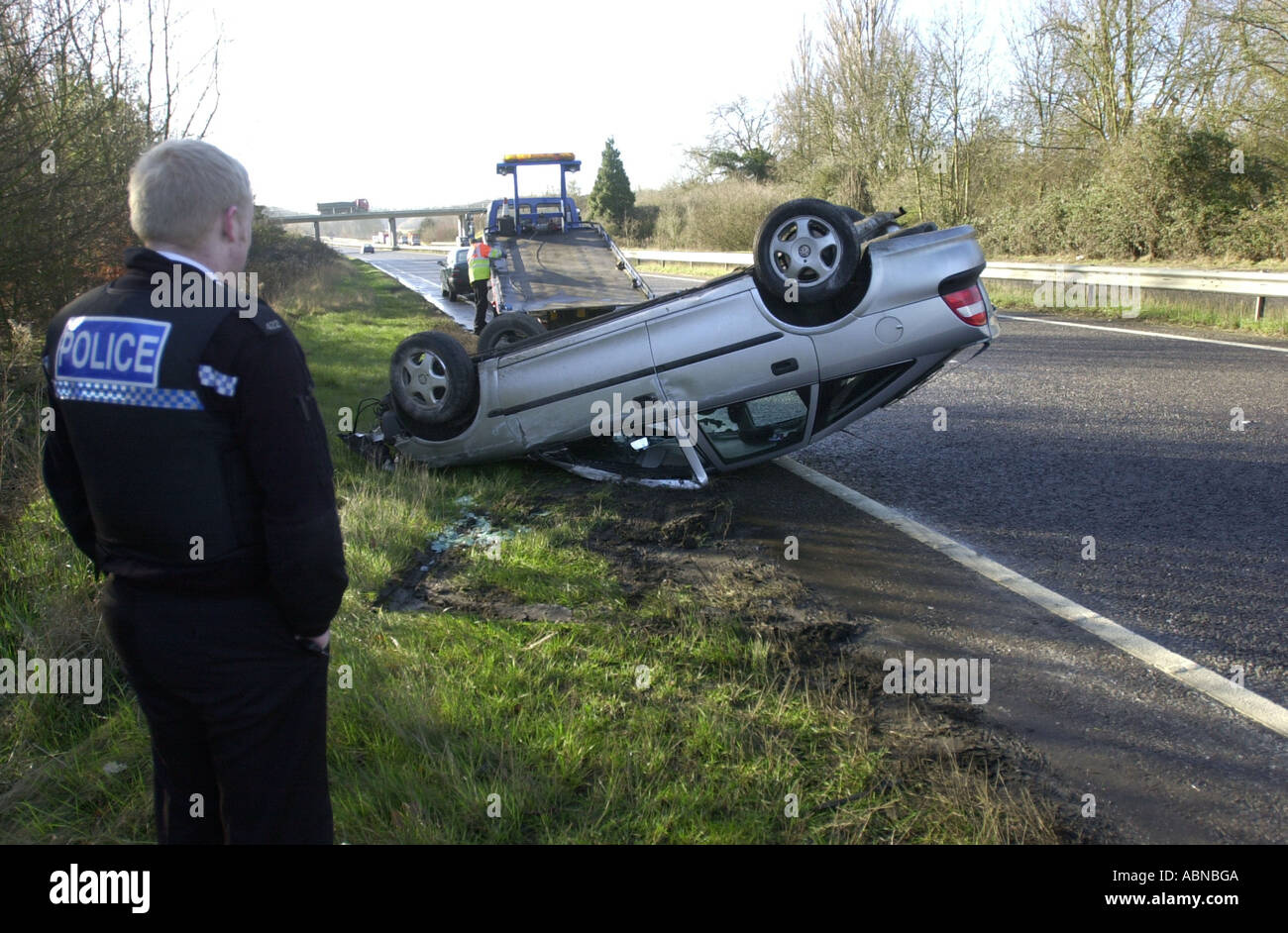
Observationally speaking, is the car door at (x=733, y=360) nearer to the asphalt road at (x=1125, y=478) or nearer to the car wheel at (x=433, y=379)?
the asphalt road at (x=1125, y=478)

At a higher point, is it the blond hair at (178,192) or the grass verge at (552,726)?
the blond hair at (178,192)

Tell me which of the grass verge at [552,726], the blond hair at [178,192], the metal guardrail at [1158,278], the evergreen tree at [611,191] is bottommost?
the grass verge at [552,726]

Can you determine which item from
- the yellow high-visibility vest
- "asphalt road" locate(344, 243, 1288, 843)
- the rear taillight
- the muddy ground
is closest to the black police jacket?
the muddy ground

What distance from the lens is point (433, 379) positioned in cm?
646

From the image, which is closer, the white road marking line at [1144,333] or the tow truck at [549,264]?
the white road marking line at [1144,333]

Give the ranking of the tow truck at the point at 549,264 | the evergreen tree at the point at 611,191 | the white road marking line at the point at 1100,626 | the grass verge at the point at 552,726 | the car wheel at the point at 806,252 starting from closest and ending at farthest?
1. the grass verge at the point at 552,726
2. the white road marking line at the point at 1100,626
3. the car wheel at the point at 806,252
4. the tow truck at the point at 549,264
5. the evergreen tree at the point at 611,191

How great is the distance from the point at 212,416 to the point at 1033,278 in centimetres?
1749

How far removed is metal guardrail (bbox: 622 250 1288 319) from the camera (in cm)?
1188

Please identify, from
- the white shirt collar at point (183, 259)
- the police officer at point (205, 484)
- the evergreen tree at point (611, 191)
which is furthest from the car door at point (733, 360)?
the evergreen tree at point (611, 191)

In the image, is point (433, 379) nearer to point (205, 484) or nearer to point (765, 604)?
point (765, 604)

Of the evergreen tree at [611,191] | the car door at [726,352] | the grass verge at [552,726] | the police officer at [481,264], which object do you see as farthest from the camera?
the evergreen tree at [611,191]

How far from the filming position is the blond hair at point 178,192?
186cm

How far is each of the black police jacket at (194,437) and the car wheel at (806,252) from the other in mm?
3906

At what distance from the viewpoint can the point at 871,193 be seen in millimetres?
29578
